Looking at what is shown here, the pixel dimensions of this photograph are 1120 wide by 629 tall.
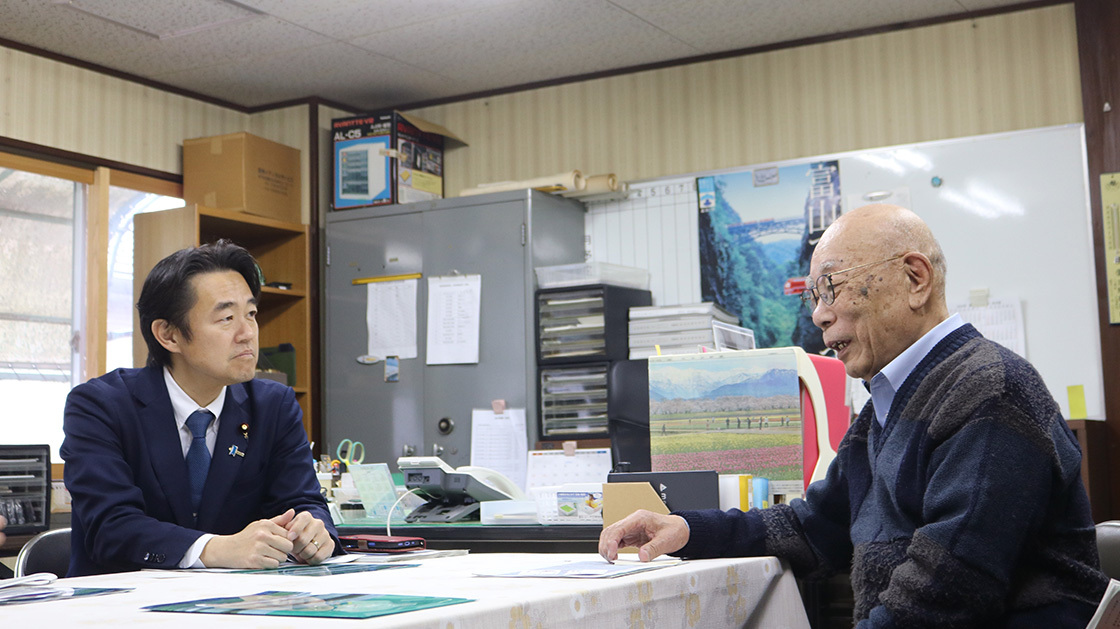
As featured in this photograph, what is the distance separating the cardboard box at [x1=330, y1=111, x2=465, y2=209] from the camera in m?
5.33

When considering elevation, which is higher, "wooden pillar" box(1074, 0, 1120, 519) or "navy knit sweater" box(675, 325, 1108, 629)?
"wooden pillar" box(1074, 0, 1120, 519)

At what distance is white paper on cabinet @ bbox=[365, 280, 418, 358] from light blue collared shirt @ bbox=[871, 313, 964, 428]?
3.57 meters

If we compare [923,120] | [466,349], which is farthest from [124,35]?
[923,120]

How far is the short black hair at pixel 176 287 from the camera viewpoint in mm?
2336

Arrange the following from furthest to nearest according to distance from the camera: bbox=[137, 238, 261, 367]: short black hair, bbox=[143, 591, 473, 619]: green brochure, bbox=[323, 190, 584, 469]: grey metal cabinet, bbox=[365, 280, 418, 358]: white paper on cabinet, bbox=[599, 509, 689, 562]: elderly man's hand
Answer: bbox=[365, 280, 418, 358]: white paper on cabinet, bbox=[323, 190, 584, 469]: grey metal cabinet, bbox=[137, 238, 261, 367]: short black hair, bbox=[599, 509, 689, 562]: elderly man's hand, bbox=[143, 591, 473, 619]: green brochure

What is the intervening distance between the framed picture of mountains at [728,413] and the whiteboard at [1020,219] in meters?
2.18

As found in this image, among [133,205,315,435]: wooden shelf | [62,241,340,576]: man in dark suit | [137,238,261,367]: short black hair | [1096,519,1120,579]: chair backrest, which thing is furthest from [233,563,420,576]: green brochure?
[133,205,315,435]: wooden shelf

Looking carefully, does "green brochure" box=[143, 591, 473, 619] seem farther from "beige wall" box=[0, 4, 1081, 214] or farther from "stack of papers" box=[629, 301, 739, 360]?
"beige wall" box=[0, 4, 1081, 214]

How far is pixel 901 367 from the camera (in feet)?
5.66

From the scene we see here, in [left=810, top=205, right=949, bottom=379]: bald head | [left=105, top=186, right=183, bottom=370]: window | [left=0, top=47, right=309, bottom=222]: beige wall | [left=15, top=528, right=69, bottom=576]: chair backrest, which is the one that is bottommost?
[left=15, top=528, right=69, bottom=576]: chair backrest

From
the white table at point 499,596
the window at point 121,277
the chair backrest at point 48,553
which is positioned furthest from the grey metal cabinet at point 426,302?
the white table at point 499,596

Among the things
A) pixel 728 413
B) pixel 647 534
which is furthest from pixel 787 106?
pixel 647 534

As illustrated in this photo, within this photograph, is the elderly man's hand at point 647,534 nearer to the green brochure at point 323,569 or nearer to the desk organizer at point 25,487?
the green brochure at point 323,569

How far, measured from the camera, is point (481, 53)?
5031 mm
